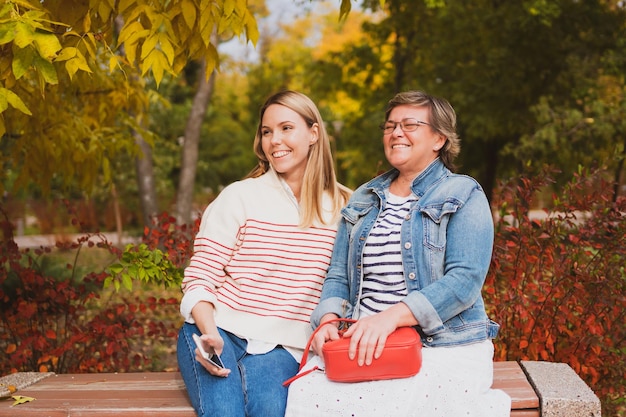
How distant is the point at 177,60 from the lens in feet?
10.1

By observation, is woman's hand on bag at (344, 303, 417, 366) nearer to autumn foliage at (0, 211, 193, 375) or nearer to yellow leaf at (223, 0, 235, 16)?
yellow leaf at (223, 0, 235, 16)

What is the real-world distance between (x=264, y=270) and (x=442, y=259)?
0.75 m

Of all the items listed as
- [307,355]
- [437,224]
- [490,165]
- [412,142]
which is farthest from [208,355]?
[490,165]

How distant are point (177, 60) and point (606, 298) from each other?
103 inches

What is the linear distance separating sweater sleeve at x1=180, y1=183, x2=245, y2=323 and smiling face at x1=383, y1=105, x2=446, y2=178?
70 cm

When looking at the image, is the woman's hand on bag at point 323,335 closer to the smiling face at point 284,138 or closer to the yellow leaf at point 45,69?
the smiling face at point 284,138

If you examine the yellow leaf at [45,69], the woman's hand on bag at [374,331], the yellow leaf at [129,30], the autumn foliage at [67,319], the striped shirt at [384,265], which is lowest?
the autumn foliage at [67,319]

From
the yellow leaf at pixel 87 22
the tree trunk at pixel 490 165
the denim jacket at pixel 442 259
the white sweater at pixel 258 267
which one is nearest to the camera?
the denim jacket at pixel 442 259

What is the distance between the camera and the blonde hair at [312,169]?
3.00 m

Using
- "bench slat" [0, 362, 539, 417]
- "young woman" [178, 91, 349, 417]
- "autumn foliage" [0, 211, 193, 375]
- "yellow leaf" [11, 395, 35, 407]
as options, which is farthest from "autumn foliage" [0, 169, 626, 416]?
"young woman" [178, 91, 349, 417]

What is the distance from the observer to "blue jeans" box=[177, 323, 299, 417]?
2594 millimetres

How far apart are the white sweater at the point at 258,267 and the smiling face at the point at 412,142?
502mm

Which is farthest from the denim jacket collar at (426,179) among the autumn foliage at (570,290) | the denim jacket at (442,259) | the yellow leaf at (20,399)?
the yellow leaf at (20,399)

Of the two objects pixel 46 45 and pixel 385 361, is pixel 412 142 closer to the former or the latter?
pixel 385 361
